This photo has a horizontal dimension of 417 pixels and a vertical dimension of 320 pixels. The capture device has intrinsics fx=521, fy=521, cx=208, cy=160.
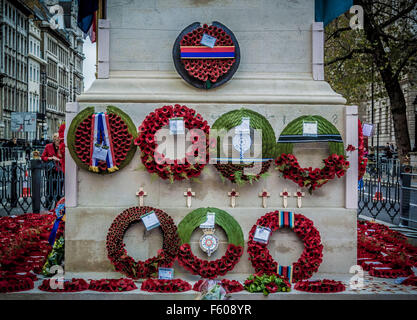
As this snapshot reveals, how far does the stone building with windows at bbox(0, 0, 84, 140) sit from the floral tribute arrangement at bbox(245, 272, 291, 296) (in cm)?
3904

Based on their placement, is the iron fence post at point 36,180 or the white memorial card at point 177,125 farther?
the iron fence post at point 36,180

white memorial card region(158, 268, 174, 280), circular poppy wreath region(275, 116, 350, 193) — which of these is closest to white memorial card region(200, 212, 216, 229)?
white memorial card region(158, 268, 174, 280)

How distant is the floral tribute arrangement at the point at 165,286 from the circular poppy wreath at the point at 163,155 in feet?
4.51

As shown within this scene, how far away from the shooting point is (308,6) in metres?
7.61

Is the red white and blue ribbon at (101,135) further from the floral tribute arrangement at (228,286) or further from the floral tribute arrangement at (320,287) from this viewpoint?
the floral tribute arrangement at (320,287)

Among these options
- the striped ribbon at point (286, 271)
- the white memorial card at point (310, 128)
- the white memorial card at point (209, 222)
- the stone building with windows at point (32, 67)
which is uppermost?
the stone building with windows at point (32, 67)

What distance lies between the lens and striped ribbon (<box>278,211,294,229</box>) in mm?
6953

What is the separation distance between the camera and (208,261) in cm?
687

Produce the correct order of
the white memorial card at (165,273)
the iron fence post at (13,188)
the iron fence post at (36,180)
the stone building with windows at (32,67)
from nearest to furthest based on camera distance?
the white memorial card at (165,273) → the iron fence post at (36,180) → the iron fence post at (13,188) → the stone building with windows at (32,67)

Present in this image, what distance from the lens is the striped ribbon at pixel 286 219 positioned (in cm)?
695

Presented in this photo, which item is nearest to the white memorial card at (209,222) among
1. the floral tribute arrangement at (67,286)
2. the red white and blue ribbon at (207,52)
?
the floral tribute arrangement at (67,286)

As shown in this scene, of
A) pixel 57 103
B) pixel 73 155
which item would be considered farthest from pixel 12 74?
pixel 73 155

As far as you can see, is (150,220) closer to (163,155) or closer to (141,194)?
(141,194)
